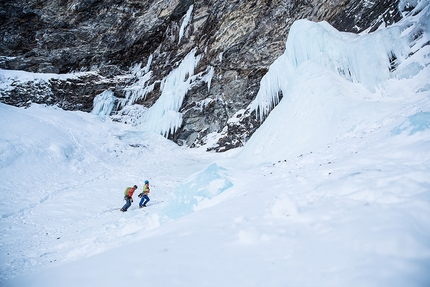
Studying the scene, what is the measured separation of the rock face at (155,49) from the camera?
65.4ft

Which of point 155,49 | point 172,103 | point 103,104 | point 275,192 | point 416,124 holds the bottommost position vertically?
point 275,192

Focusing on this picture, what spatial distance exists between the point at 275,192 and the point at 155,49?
28.3m

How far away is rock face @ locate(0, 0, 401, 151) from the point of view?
19.9 metres

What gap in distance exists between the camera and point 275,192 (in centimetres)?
414

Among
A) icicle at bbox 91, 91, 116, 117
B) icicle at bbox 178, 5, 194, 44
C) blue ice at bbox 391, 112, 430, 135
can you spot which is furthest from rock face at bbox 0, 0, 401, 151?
blue ice at bbox 391, 112, 430, 135

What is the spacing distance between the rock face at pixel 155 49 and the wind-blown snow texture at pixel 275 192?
4670 mm

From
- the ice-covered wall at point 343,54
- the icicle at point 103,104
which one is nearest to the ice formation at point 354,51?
the ice-covered wall at point 343,54

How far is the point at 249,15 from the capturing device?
20172 millimetres

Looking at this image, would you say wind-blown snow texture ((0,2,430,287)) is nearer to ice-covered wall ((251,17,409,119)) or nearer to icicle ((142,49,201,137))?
ice-covered wall ((251,17,409,119))

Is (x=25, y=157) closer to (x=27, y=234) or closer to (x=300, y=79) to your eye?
(x=27, y=234)

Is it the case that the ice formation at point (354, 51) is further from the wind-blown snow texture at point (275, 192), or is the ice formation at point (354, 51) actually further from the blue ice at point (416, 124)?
the blue ice at point (416, 124)

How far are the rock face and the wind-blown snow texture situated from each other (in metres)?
4.67

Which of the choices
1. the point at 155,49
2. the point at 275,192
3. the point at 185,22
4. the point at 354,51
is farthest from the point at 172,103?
the point at 275,192

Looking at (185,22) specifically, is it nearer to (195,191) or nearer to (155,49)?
(155,49)
